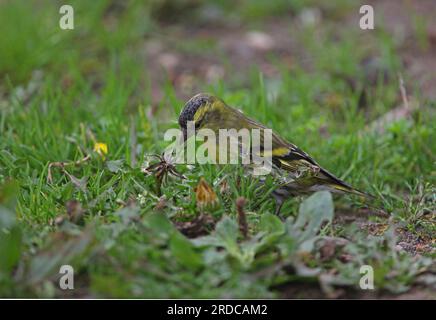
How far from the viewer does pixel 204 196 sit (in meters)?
3.98

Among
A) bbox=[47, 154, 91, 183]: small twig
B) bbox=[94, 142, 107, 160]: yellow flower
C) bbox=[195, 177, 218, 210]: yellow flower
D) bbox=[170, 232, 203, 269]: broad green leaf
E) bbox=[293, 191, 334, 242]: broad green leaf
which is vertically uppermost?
bbox=[94, 142, 107, 160]: yellow flower

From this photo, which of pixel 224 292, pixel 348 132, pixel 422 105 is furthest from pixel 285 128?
pixel 224 292

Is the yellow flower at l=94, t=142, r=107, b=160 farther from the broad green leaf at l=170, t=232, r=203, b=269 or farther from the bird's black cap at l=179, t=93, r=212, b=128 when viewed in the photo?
the broad green leaf at l=170, t=232, r=203, b=269

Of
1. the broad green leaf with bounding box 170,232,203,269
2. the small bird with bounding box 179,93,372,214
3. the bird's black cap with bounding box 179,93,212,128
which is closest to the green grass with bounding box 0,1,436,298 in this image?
the broad green leaf with bounding box 170,232,203,269

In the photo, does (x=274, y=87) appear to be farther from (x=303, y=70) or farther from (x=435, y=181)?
(x=435, y=181)

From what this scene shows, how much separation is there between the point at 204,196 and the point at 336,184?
1.04 metres

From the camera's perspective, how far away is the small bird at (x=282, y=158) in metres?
4.54

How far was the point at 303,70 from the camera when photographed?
7387mm

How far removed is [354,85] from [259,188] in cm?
269

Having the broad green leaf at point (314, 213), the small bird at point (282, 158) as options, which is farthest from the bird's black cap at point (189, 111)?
the broad green leaf at point (314, 213)

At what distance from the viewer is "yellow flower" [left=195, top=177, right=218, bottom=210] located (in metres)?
3.97

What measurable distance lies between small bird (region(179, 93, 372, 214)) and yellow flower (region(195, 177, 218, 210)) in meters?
0.62

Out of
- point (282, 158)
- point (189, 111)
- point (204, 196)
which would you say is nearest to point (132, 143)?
point (189, 111)

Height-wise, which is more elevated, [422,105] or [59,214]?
[422,105]
